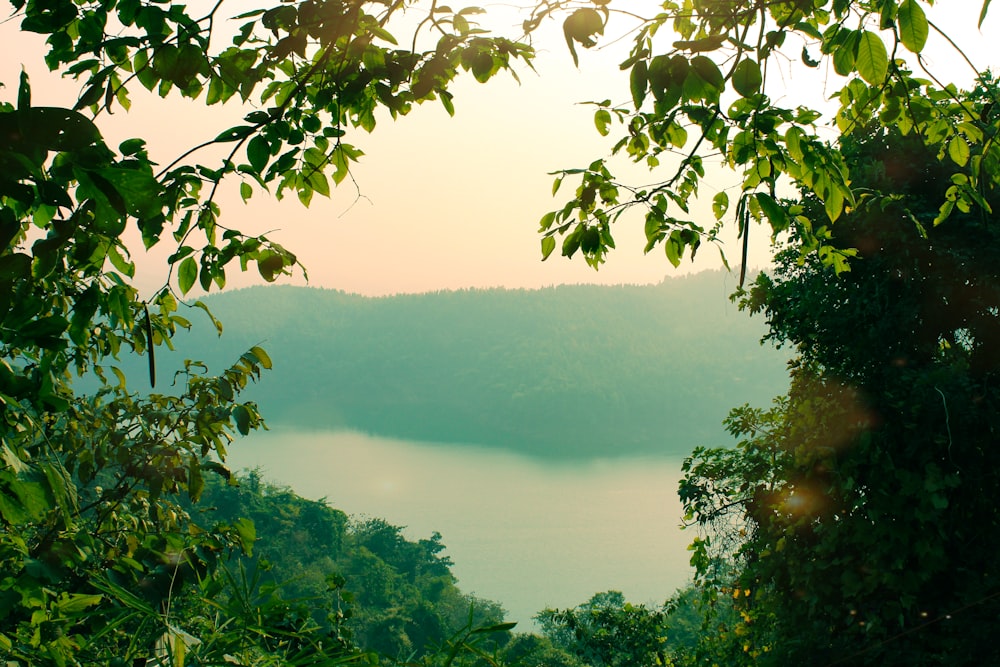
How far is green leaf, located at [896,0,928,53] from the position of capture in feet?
2.92

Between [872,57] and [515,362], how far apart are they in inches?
2414

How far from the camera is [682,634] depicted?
1568 centimetres

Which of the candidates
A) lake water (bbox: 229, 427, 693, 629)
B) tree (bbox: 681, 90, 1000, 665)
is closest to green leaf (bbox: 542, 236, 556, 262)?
tree (bbox: 681, 90, 1000, 665)

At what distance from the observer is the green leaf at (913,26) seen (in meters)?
0.89

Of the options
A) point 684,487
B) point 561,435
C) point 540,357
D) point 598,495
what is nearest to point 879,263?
point 684,487

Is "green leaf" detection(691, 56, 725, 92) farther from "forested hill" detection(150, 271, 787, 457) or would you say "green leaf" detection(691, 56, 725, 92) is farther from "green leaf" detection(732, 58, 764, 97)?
"forested hill" detection(150, 271, 787, 457)

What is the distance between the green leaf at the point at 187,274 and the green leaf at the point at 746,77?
96 cm

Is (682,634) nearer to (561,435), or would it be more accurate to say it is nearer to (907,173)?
(907,173)

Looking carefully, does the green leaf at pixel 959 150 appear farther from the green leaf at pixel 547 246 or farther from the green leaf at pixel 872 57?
the green leaf at pixel 547 246

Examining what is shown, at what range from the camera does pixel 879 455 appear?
12.4ft

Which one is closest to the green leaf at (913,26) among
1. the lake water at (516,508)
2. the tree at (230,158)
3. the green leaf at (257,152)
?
the tree at (230,158)

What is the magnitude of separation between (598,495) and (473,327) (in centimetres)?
2977

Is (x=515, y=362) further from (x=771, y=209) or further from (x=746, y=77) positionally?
(x=746, y=77)

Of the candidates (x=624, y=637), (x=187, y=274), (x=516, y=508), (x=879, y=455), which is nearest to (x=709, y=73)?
(x=187, y=274)
